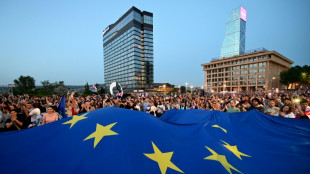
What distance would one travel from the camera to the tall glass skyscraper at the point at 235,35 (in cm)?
12212

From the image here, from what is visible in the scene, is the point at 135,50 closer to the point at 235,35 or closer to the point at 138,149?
the point at 138,149

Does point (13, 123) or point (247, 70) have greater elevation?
point (247, 70)

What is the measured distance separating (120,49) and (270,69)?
325 ft

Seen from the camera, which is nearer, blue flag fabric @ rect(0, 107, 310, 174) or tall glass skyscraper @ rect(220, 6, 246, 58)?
blue flag fabric @ rect(0, 107, 310, 174)

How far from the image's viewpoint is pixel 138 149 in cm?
221

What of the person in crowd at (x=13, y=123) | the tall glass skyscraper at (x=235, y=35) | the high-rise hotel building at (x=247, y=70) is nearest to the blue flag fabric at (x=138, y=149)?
the person in crowd at (x=13, y=123)

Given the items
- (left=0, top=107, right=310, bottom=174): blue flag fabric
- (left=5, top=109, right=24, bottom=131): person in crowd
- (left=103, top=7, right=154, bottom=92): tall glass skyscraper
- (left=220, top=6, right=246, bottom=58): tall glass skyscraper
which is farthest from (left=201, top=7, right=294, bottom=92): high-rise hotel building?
(left=5, top=109, right=24, bottom=131): person in crowd

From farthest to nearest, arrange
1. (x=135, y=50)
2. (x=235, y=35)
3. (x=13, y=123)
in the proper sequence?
1. (x=235, y=35)
2. (x=135, y=50)
3. (x=13, y=123)

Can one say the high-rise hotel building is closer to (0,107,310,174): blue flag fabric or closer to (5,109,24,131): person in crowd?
(0,107,310,174): blue flag fabric

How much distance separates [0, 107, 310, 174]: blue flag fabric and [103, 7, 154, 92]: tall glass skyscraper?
85079 millimetres

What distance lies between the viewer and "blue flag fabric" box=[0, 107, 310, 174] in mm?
1928

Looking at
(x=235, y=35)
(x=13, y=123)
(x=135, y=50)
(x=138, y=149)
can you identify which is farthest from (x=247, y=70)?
(x=13, y=123)

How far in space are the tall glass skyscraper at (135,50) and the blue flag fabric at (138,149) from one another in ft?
279

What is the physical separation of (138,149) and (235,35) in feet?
508
